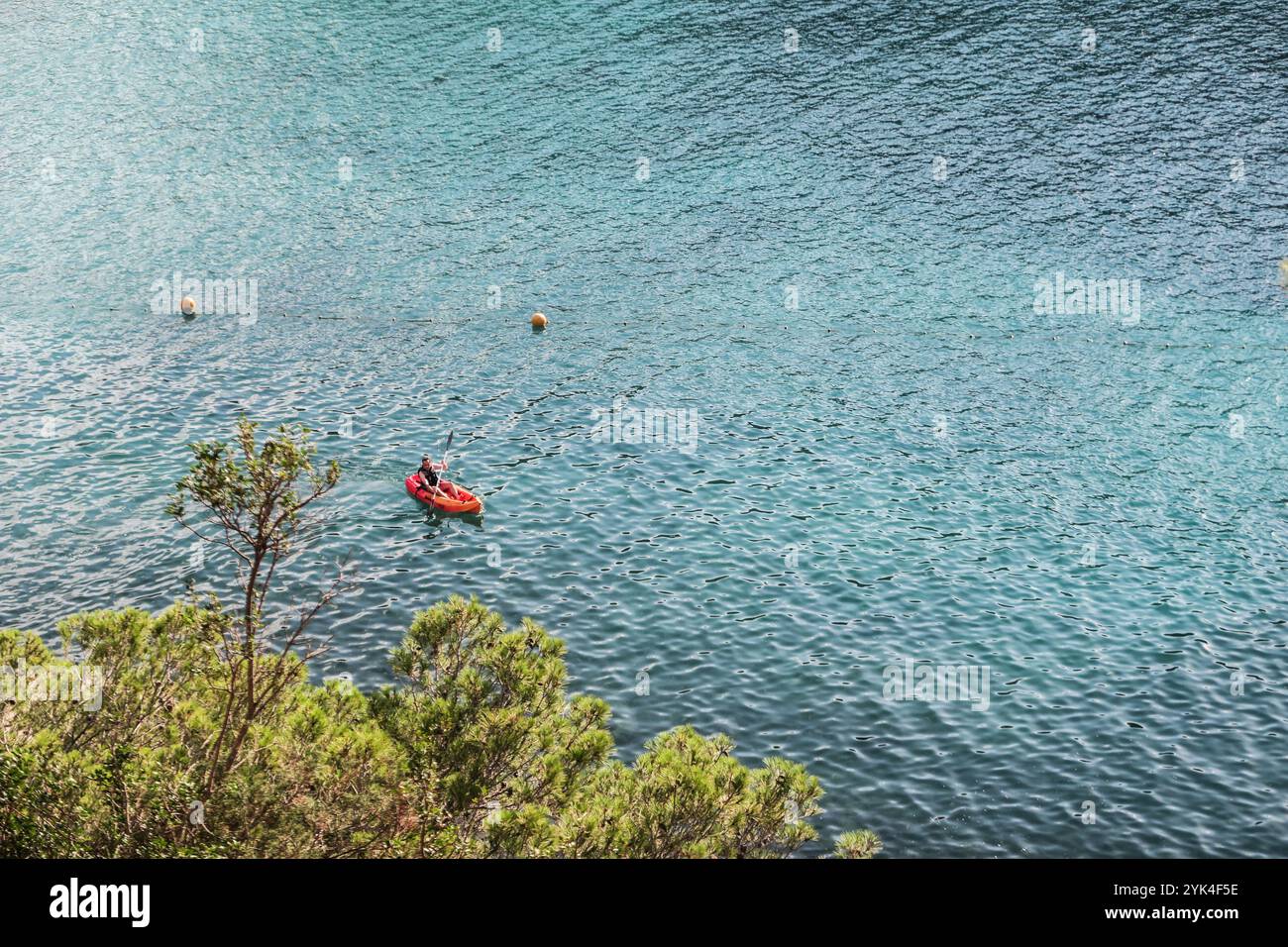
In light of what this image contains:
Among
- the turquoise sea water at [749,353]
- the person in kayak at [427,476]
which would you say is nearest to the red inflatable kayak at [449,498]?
the person in kayak at [427,476]

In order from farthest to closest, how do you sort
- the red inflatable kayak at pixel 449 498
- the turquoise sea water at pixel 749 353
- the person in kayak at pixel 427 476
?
the person in kayak at pixel 427 476 < the red inflatable kayak at pixel 449 498 < the turquoise sea water at pixel 749 353

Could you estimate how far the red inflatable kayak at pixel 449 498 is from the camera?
46.8 meters

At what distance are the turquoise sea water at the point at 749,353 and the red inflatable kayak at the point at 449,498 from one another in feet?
2.85

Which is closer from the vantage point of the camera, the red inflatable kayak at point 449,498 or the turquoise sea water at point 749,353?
the turquoise sea water at point 749,353

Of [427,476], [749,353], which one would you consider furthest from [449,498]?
[749,353]

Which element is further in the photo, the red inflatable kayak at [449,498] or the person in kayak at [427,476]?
the person in kayak at [427,476]

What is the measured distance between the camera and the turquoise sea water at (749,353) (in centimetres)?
3775

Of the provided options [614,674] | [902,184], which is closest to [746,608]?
[614,674]

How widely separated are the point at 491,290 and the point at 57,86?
138 feet

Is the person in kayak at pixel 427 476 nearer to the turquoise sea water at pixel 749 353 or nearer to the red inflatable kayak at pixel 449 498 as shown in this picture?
the red inflatable kayak at pixel 449 498

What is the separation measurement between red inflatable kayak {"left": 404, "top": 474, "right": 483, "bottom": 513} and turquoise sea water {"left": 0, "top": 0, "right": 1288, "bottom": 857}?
34.3 inches

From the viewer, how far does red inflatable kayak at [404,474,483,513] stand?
46.8 meters

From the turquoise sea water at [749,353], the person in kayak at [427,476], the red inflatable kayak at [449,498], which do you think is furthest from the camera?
the person in kayak at [427,476]

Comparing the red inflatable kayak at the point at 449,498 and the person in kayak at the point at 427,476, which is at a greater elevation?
the person in kayak at the point at 427,476
